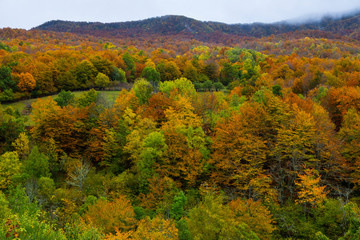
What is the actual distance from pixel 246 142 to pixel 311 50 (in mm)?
110187

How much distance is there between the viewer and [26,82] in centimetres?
6669

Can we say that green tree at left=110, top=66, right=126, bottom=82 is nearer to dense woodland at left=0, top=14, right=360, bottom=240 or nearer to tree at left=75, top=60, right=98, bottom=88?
tree at left=75, top=60, right=98, bottom=88

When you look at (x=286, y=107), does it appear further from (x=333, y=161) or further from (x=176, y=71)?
(x=176, y=71)

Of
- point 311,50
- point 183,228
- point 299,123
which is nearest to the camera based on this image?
point 183,228

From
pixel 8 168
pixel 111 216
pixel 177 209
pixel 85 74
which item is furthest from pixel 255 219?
pixel 85 74

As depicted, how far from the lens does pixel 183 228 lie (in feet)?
81.5

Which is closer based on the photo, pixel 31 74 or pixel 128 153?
pixel 128 153

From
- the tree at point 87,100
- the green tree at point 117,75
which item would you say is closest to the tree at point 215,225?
the tree at point 87,100

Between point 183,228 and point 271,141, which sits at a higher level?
point 271,141

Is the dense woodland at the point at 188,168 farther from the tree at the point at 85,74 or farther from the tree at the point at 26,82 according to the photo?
the tree at the point at 85,74

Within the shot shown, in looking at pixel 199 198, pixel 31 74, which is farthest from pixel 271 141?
pixel 31 74

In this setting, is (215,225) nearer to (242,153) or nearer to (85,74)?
(242,153)

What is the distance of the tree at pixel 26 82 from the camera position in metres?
66.4

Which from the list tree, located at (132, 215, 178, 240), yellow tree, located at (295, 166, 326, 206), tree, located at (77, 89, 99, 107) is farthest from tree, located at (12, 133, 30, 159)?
yellow tree, located at (295, 166, 326, 206)
